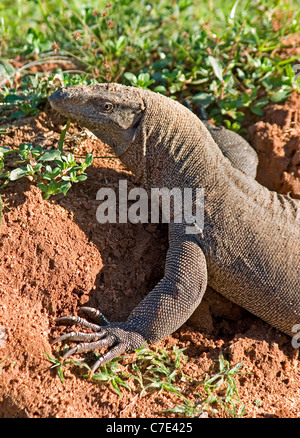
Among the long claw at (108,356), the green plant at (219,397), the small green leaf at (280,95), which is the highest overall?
the small green leaf at (280,95)

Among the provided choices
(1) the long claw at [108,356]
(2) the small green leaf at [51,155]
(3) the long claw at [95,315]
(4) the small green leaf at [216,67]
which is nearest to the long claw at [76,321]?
(3) the long claw at [95,315]

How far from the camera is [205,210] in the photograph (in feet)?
14.4

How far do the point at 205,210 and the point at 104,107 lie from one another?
4.15 ft

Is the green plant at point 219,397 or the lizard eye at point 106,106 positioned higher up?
the lizard eye at point 106,106

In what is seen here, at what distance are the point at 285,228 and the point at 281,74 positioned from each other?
237 cm

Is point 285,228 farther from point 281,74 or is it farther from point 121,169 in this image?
point 281,74

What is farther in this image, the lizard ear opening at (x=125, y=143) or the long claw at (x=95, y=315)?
the lizard ear opening at (x=125, y=143)

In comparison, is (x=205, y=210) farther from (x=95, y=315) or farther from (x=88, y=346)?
(x=88, y=346)

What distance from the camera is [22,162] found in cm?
443

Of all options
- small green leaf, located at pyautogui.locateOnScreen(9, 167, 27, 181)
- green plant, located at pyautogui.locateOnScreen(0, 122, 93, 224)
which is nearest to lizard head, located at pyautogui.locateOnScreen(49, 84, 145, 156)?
green plant, located at pyautogui.locateOnScreen(0, 122, 93, 224)

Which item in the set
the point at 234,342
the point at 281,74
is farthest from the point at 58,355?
the point at 281,74

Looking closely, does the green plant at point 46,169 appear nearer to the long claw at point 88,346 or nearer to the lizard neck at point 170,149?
the lizard neck at point 170,149

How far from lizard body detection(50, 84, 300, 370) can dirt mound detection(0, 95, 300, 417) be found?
0.27 metres

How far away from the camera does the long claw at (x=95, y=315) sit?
13.3 feet
